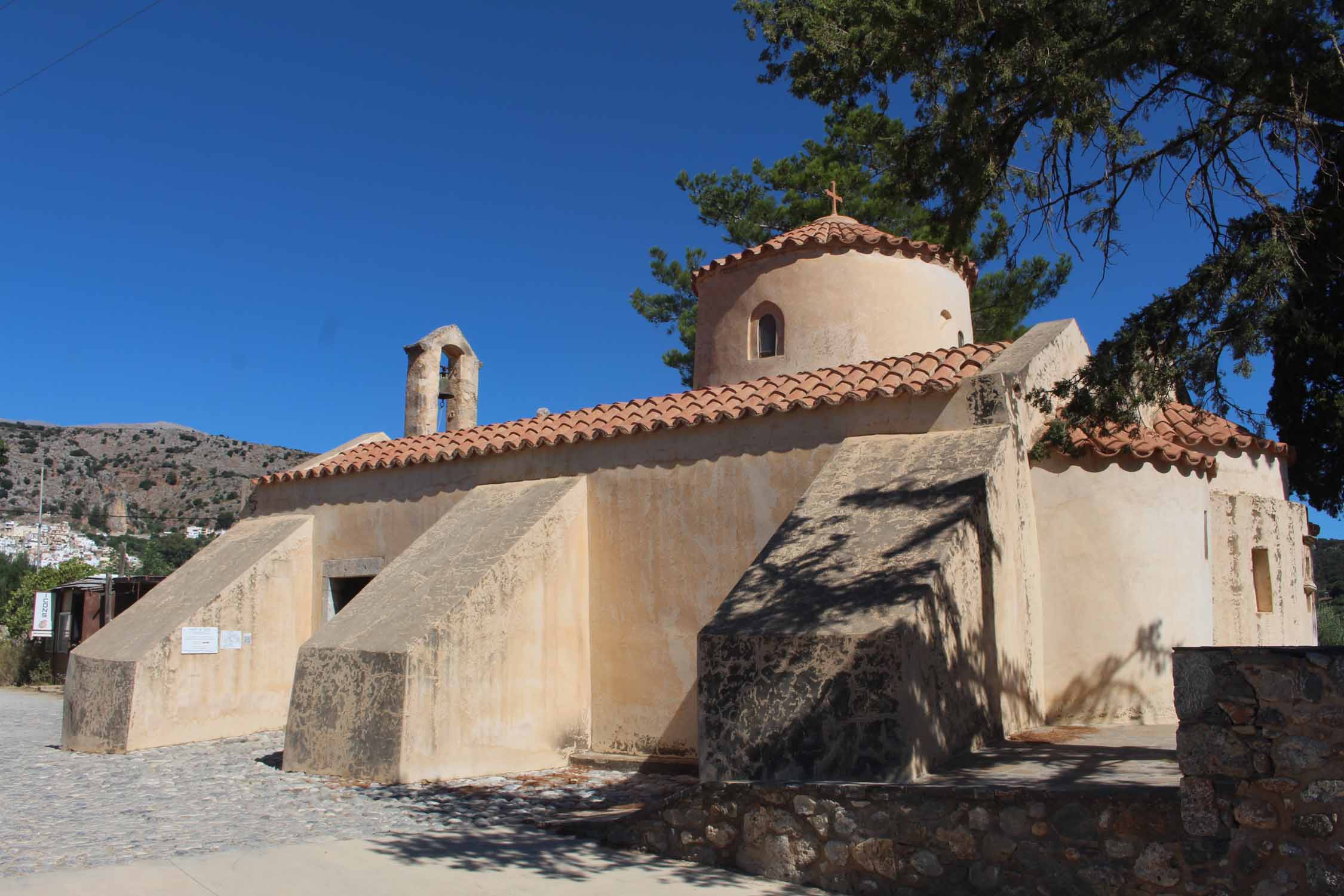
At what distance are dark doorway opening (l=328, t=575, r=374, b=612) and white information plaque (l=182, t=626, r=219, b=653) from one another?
4.68 ft

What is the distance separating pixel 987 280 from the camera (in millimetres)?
19344

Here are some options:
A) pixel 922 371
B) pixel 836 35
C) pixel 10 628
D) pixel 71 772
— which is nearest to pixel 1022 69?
pixel 836 35

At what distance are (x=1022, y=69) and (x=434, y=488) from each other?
750cm

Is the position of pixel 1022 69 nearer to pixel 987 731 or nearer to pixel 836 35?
pixel 836 35

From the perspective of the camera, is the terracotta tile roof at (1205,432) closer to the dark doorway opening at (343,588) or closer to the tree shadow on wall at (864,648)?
the tree shadow on wall at (864,648)

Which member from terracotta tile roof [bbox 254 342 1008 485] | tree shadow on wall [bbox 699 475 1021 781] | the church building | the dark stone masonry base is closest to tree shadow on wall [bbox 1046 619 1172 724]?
the church building

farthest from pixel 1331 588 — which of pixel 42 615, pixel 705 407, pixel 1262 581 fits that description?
pixel 42 615

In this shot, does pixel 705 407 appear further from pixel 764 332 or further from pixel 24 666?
pixel 24 666

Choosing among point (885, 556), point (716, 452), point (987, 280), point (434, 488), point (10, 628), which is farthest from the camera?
point (10, 628)

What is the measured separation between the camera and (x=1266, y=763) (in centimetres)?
430

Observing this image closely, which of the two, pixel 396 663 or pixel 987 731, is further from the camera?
pixel 396 663

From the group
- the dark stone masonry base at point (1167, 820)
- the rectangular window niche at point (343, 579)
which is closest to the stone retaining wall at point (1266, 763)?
the dark stone masonry base at point (1167, 820)

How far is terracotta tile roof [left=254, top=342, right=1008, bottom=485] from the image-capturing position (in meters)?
8.66

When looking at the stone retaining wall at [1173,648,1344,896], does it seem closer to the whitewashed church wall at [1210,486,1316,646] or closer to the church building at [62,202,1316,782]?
the church building at [62,202,1316,782]
